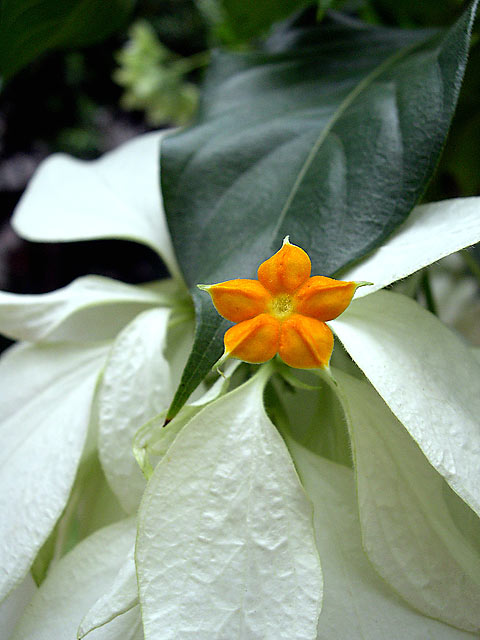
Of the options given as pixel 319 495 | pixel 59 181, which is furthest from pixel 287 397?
pixel 59 181

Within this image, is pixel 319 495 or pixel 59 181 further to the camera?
pixel 59 181

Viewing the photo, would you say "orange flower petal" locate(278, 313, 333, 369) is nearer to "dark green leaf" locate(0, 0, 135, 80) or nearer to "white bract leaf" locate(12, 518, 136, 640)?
"white bract leaf" locate(12, 518, 136, 640)

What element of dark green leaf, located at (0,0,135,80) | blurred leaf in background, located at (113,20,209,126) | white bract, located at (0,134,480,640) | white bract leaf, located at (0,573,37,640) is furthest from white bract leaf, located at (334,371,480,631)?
blurred leaf in background, located at (113,20,209,126)

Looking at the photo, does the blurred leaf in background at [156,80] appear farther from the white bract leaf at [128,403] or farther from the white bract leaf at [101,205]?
the white bract leaf at [128,403]

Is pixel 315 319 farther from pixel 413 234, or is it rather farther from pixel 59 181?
pixel 59 181

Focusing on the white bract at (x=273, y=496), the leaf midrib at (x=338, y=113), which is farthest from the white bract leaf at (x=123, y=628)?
the leaf midrib at (x=338, y=113)

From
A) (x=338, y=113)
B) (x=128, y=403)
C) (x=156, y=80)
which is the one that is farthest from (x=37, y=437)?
(x=156, y=80)

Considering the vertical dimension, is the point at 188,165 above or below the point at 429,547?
above

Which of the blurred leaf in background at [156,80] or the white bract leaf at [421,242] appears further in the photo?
the blurred leaf in background at [156,80]
